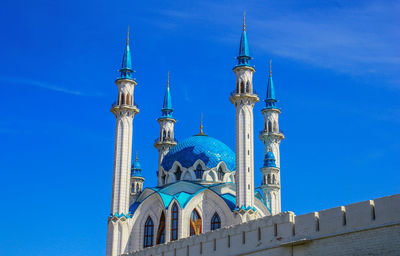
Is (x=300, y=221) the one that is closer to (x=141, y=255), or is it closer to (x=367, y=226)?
(x=367, y=226)

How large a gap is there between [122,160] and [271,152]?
11.1 m

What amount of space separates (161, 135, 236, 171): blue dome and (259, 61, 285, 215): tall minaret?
244 cm

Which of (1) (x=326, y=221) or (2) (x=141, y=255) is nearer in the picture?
(1) (x=326, y=221)

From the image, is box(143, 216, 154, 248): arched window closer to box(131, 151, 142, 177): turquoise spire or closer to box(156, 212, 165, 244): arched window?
box(156, 212, 165, 244): arched window

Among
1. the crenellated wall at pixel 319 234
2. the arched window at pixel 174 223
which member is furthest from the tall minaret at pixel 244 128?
the crenellated wall at pixel 319 234

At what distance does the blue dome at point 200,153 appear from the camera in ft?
139

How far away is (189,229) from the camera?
37.8 metres

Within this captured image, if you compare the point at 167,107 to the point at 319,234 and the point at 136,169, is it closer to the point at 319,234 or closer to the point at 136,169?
the point at 136,169

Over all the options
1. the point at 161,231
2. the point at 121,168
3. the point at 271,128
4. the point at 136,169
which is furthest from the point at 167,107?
the point at 161,231

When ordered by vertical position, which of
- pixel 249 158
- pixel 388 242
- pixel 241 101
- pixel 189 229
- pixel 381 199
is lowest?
pixel 388 242

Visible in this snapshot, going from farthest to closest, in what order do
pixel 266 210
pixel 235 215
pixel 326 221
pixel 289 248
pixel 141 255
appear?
pixel 266 210 < pixel 235 215 < pixel 141 255 < pixel 289 248 < pixel 326 221

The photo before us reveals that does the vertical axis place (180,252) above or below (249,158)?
below

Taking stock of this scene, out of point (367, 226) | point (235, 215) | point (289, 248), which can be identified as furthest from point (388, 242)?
point (235, 215)

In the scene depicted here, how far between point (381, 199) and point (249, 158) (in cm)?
2108
